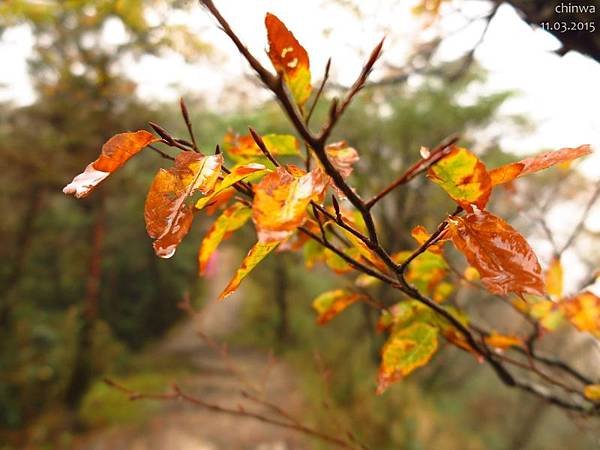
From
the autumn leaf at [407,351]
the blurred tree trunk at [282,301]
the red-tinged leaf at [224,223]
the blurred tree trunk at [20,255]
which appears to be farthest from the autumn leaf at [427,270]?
the blurred tree trunk at [282,301]

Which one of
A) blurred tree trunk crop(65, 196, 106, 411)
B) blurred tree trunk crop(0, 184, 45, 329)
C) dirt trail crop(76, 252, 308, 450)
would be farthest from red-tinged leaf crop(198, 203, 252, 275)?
blurred tree trunk crop(0, 184, 45, 329)

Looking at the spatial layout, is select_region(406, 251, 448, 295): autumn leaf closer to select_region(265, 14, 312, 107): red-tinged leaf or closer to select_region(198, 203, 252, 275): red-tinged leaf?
select_region(198, 203, 252, 275): red-tinged leaf

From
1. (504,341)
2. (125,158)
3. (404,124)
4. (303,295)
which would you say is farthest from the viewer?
(303,295)

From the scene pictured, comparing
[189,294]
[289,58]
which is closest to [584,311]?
[289,58]

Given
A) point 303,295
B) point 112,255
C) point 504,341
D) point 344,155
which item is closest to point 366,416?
point 303,295

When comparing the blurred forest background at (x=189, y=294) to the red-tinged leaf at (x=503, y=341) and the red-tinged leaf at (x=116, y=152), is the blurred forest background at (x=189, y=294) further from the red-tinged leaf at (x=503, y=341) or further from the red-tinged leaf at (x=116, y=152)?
the red-tinged leaf at (x=116, y=152)

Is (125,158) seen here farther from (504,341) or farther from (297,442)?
(297,442)
